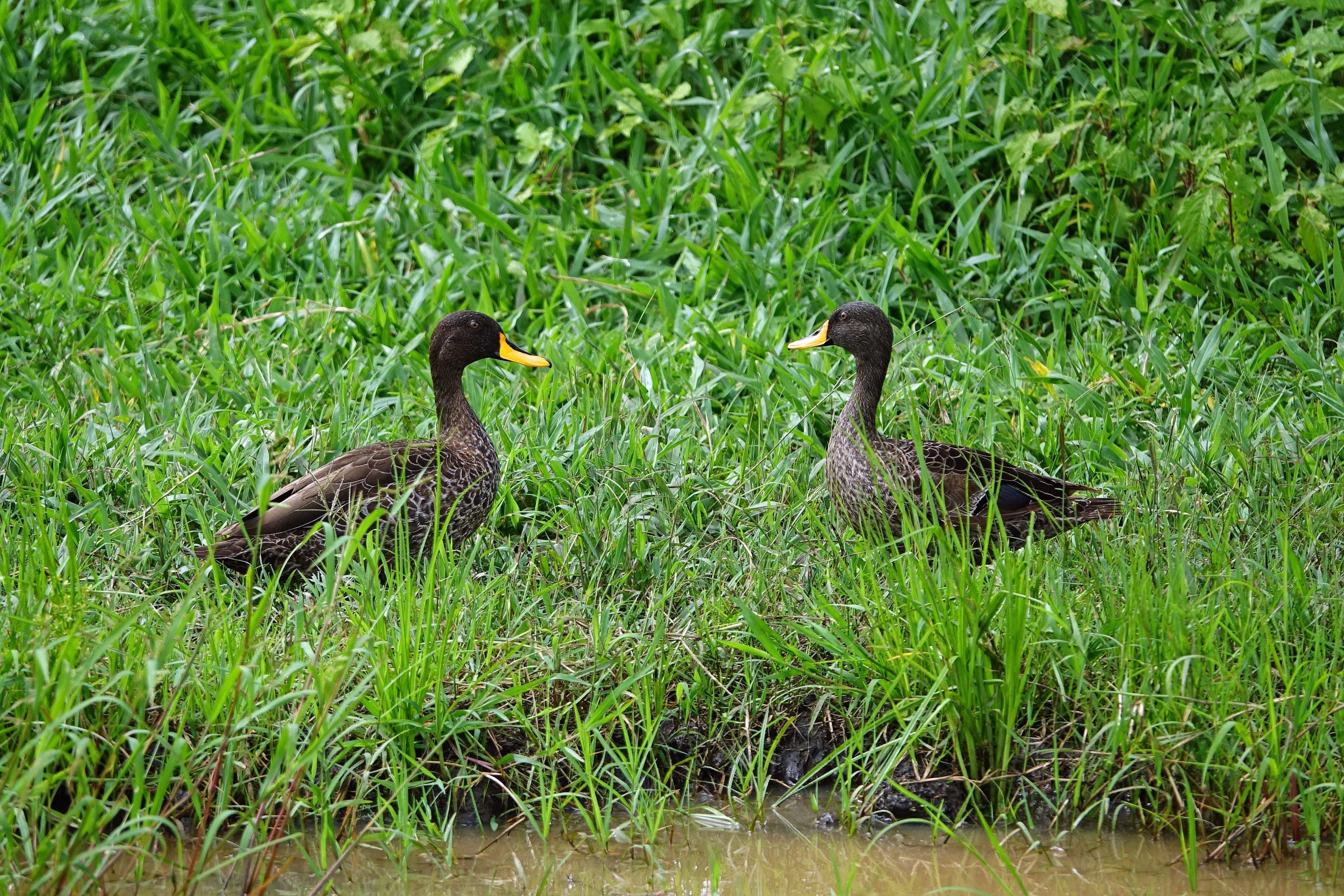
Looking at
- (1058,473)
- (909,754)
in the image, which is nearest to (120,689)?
(909,754)

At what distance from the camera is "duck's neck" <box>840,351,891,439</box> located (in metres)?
5.27

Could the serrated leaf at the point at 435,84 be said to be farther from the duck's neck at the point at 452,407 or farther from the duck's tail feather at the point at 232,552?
the duck's tail feather at the point at 232,552

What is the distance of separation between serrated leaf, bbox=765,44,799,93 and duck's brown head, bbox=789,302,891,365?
1.85m

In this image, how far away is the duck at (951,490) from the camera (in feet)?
15.5

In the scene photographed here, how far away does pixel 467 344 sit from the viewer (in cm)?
541

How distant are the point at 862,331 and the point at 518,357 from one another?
1.28 m

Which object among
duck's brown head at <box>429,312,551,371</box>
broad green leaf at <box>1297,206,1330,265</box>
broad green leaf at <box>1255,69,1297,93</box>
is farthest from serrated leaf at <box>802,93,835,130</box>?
duck's brown head at <box>429,312,551,371</box>

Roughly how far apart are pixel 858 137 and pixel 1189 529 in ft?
10.5

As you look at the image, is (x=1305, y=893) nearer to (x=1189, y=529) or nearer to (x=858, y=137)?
(x=1189, y=529)

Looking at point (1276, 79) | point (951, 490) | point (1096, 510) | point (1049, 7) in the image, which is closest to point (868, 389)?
point (951, 490)

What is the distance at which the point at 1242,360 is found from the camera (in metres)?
5.93

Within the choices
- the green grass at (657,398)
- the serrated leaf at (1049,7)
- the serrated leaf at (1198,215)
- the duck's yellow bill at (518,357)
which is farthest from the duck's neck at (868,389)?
the serrated leaf at (1049,7)

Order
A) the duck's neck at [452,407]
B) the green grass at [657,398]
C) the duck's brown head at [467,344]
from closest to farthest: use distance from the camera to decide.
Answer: the green grass at [657,398] < the duck's neck at [452,407] < the duck's brown head at [467,344]

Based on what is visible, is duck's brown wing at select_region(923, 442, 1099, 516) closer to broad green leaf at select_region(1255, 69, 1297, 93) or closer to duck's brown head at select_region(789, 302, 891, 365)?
duck's brown head at select_region(789, 302, 891, 365)
